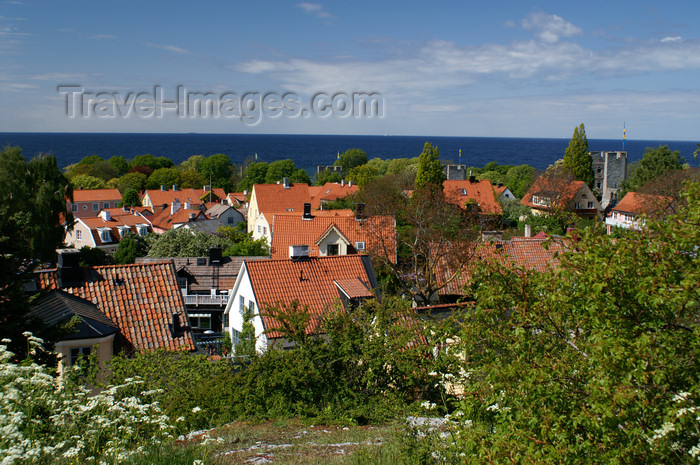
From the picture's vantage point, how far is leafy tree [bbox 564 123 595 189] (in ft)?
245

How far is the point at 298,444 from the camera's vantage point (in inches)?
383

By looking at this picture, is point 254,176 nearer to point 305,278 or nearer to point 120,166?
point 120,166

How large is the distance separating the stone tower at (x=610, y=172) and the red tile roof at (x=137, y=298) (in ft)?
254

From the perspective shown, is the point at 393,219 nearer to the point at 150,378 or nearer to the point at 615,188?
the point at 150,378

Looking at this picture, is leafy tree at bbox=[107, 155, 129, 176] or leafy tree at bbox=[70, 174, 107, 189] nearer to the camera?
leafy tree at bbox=[70, 174, 107, 189]

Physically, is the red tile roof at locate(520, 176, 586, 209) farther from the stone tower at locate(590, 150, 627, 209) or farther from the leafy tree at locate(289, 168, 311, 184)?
the leafy tree at locate(289, 168, 311, 184)

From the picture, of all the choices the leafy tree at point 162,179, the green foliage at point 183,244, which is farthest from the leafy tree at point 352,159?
the green foliage at point 183,244

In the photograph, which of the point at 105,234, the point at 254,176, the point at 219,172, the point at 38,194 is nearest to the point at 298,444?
the point at 38,194

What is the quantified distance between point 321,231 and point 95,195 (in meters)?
59.8

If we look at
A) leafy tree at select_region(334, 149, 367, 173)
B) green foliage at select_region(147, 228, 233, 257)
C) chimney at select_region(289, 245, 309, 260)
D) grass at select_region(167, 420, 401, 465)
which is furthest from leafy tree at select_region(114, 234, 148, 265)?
leafy tree at select_region(334, 149, 367, 173)

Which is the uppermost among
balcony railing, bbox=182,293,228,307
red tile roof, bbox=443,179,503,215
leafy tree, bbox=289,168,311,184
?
leafy tree, bbox=289,168,311,184

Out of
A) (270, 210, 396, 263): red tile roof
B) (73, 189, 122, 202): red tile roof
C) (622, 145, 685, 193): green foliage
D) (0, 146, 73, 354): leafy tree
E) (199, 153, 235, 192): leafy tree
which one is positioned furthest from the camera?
(199, 153, 235, 192): leafy tree

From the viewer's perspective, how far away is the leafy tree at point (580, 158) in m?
74.7

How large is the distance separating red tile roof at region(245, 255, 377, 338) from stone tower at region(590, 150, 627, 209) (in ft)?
224
